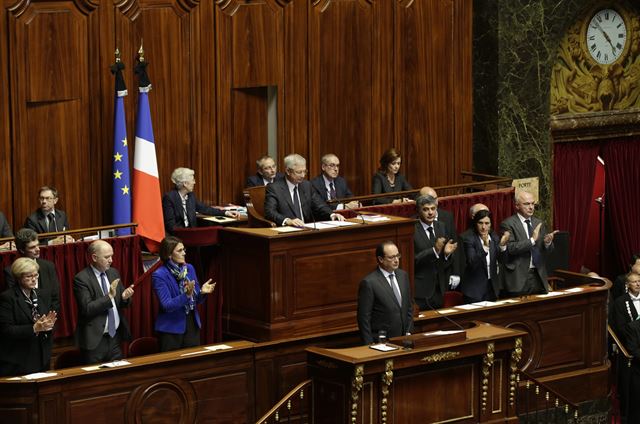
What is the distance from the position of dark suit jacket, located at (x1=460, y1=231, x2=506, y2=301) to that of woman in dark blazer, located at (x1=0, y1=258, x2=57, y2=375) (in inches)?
159

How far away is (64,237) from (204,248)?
124 centimetres

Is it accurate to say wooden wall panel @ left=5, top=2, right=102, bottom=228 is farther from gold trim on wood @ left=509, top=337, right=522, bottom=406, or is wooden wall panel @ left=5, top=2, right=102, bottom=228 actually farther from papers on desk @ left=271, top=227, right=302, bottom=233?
gold trim on wood @ left=509, top=337, right=522, bottom=406

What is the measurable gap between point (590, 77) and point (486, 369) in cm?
648

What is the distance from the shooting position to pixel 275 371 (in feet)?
41.1

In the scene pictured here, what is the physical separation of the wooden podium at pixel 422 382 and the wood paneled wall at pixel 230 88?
142 inches

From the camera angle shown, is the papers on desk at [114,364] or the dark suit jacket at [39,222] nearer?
the papers on desk at [114,364]

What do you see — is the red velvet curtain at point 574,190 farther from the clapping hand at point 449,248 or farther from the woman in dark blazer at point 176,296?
the woman in dark blazer at point 176,296

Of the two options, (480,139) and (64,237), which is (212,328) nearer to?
(64,237)

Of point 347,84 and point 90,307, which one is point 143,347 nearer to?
point 90,307

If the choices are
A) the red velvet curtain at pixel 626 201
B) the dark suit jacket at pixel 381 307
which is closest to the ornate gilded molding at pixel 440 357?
the dark suit jacket at pixel 381 307

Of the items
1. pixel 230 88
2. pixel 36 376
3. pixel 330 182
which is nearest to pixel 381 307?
pixel 36 376

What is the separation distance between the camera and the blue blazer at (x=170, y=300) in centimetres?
1195

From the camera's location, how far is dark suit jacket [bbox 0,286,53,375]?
37.6 ft

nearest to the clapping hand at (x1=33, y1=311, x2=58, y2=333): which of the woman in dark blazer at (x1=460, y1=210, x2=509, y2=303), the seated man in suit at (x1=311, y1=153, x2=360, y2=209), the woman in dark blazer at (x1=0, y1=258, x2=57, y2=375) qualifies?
the woman in dark blazer at (x1=0, y1=258, x2=57, y2=375)
